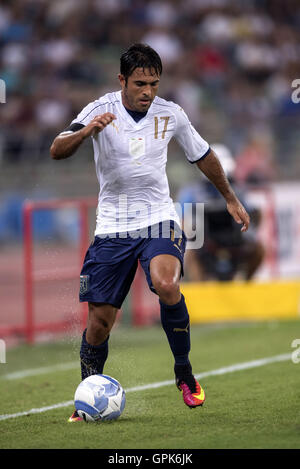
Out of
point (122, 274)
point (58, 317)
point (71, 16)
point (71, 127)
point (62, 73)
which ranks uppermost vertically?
point (71, 16)

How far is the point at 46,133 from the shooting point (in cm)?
1738

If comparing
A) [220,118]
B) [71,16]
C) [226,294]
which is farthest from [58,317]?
[71,16]

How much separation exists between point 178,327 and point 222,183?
101 centimetres

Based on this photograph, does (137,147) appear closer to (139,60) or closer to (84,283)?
(139,60)

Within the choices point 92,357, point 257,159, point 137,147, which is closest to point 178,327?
point 92,357

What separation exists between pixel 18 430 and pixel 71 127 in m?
1.83

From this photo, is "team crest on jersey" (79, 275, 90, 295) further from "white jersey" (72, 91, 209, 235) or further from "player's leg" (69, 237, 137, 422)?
"white jersey" (72, 91, 209, 235)

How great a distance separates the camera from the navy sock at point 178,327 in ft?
18.0

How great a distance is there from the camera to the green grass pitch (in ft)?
15.8

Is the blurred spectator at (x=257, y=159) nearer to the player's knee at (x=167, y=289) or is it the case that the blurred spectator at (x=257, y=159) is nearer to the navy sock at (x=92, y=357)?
the navy sock at (x=92, y=357)

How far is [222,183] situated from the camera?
19.2ft

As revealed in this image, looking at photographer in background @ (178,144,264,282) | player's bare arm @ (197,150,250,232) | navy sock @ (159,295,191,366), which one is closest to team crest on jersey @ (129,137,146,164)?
player's bare arm @ (197,150,250,232)

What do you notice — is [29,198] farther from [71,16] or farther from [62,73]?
[71,16]
